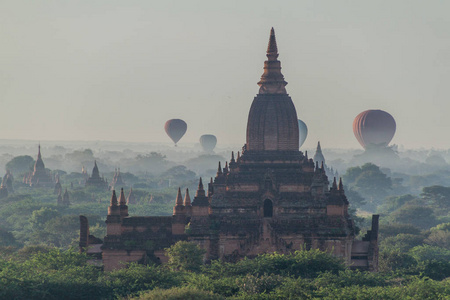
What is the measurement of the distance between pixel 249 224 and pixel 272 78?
47.4ft

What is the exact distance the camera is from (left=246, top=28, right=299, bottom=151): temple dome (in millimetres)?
83750

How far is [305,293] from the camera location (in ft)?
198

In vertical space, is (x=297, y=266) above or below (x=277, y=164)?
below

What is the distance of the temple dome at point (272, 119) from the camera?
83.8 m

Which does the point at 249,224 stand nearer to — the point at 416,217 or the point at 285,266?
the point at 285,266

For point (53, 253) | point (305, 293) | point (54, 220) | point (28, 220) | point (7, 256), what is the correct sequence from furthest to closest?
1. point (28, 220)
2. point (54, 220)
3. point (7, 256)
4. point (53, 253)
5. point (305, 293)

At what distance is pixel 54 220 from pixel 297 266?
65.1 m

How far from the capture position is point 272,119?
83.8 meters

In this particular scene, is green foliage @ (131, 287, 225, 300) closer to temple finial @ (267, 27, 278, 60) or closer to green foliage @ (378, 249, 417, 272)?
green foliage @ (378, 249, 417, 272)

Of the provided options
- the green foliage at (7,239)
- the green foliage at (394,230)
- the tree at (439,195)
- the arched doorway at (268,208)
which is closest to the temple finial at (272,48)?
the arched doorway at (268,208)

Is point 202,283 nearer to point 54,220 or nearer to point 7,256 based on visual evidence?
point 7,256

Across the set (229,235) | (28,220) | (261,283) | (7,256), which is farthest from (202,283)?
(28,220)

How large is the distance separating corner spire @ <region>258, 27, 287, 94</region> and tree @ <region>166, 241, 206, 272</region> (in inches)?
723

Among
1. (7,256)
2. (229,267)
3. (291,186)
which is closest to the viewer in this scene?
(229,267)
